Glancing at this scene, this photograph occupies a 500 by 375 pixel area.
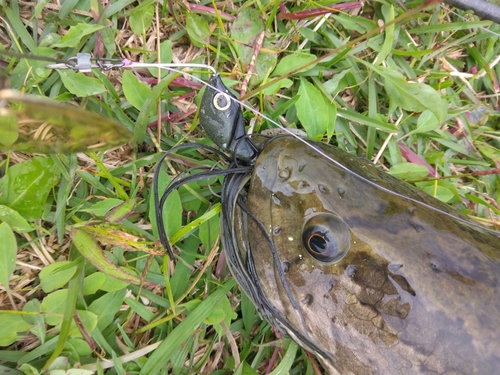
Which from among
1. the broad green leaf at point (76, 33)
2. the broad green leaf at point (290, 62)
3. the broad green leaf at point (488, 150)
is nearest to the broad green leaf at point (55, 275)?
the broad green leaf at point (76, 33)

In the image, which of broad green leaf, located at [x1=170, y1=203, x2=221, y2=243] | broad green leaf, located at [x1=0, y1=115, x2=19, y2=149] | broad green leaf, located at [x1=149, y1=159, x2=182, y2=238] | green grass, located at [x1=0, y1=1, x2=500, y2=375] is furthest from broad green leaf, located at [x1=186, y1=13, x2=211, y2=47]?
broad green leaf, located at [x1=0, y1=115, x2=19, y2=149]

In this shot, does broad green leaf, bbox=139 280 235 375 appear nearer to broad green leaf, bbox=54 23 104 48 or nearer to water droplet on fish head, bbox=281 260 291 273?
water droplet on fish head, bbox=281 260 291 273

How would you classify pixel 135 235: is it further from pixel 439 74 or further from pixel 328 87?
pixel 439 74

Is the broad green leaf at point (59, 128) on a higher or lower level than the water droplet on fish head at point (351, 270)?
higher

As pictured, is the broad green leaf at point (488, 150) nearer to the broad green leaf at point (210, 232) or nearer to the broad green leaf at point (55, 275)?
the broad green leaf at point (210, 232)

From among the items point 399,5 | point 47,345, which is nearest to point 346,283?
point 47,345
